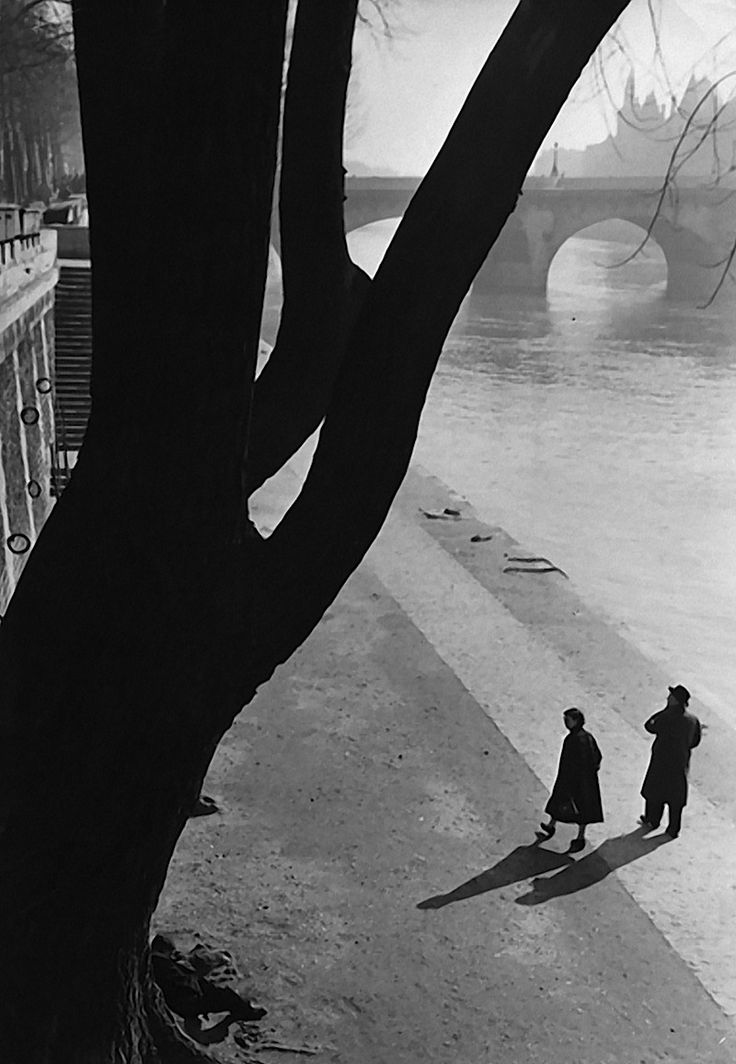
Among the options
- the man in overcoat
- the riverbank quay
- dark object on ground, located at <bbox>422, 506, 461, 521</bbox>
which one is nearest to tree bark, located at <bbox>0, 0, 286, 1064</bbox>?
the riverbank quay

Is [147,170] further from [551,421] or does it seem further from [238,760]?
[551,421]

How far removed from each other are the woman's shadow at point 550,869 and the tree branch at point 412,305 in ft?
9.73

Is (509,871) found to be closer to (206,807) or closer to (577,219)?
(206,807)

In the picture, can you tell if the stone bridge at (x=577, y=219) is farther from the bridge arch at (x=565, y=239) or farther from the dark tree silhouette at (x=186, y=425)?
the dark tree silhouette at (x=186, y=425)

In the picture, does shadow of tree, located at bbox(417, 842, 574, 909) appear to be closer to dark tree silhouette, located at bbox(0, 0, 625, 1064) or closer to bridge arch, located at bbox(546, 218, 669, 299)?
dark tree silhouette, located at bbox(0, 0, 625, 1064)

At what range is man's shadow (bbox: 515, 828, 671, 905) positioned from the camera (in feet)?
18.7

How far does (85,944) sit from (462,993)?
217cm

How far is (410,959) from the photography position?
506 centimetres

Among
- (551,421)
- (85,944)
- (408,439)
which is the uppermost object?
(408,439)

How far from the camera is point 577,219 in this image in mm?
40812

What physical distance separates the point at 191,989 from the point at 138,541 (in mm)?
2503

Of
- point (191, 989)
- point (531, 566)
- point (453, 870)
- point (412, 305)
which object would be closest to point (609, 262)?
point (531, 566)

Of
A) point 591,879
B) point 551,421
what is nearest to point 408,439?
point 591,879

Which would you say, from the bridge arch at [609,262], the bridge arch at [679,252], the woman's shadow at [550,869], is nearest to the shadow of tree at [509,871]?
the woman's shadow at [550,869]
